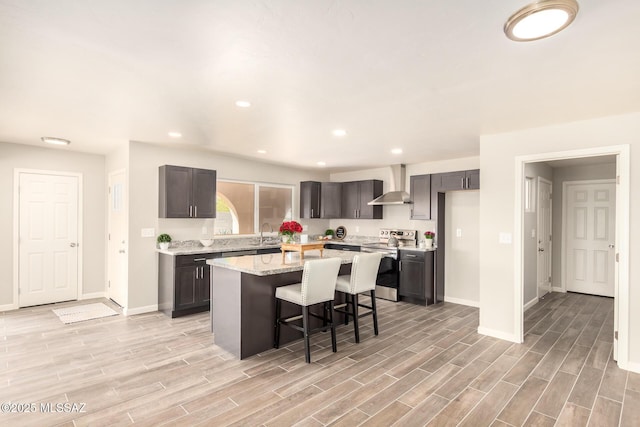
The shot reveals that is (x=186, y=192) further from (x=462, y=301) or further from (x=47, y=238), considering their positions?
(x=462, y=301)

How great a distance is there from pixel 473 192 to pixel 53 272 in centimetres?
690

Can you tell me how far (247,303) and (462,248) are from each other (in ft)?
13.0

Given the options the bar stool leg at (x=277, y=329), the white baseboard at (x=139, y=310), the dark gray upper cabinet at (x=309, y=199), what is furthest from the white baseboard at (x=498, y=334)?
the white baseboard at (x=139, y=310)


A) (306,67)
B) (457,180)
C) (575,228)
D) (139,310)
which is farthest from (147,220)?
(575,228)

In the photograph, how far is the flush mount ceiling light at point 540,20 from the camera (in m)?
1.57

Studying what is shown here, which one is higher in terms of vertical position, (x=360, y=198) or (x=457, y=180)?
(x=457, y=180)

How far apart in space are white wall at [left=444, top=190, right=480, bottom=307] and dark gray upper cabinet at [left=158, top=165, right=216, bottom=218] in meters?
4.01

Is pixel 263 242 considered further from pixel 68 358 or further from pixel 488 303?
pixel 488 303

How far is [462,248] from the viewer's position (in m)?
5.81

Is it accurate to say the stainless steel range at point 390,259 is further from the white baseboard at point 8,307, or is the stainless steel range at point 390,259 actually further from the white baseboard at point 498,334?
the white baseboard at point 8,307

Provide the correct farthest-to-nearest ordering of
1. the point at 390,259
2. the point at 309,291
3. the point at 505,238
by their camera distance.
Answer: the point at 390,259
the point at 505,238
the point at 309,291

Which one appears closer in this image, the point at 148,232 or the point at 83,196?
the point at 148,232

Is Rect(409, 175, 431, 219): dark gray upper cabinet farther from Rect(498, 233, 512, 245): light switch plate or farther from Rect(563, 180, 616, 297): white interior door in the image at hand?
Rect(563, 180, 616, 297): white interior door

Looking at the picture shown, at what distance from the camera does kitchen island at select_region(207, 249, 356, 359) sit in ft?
11.2
